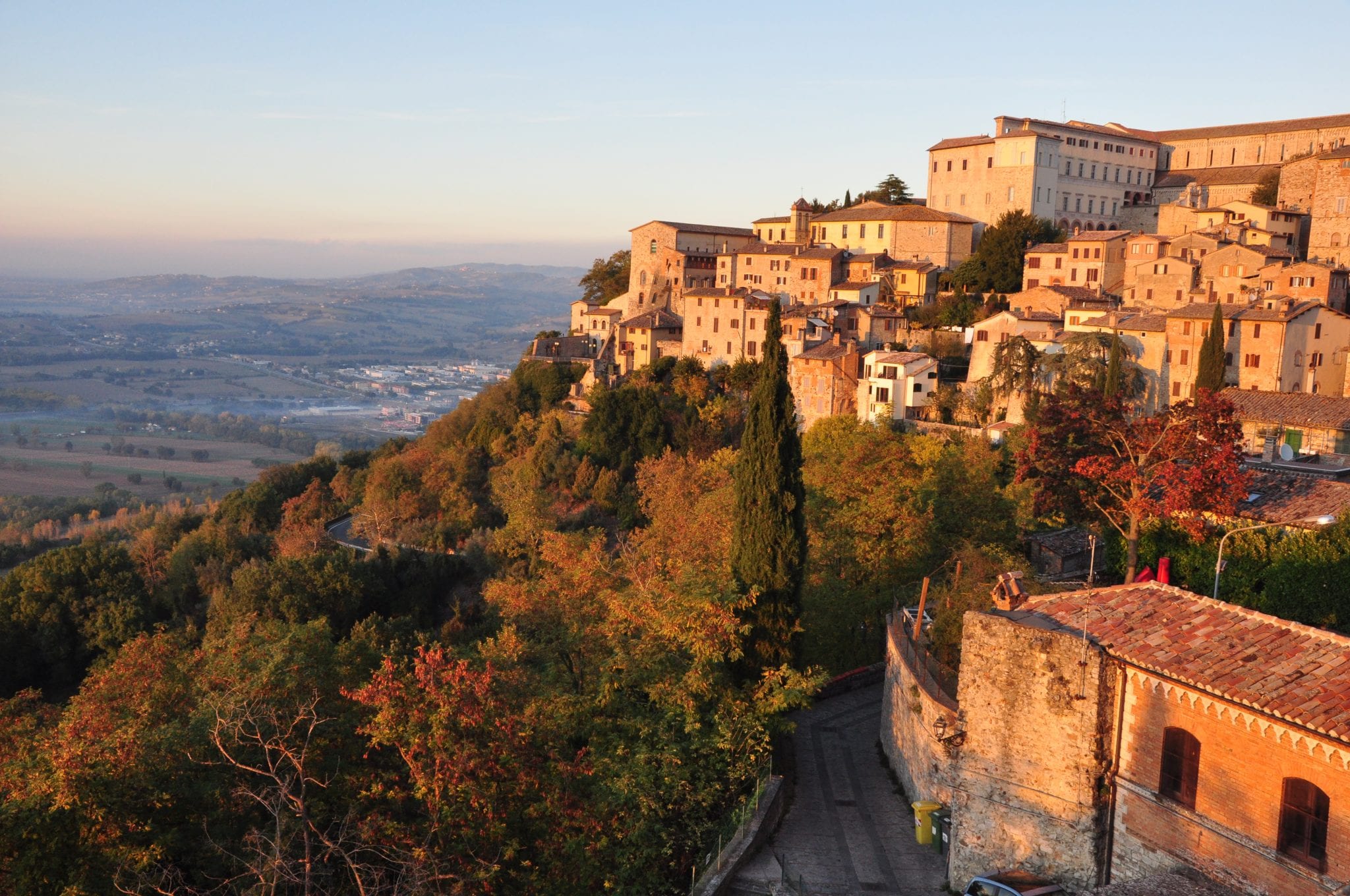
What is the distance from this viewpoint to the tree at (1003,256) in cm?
6028

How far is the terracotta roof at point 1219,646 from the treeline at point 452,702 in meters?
4.52

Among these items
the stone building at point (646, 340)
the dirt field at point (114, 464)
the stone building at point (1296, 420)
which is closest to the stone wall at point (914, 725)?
the stone building at point (1296, 420)

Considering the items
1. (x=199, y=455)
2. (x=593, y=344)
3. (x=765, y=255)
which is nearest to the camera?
(x=765, y=255)

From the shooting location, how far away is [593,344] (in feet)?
234

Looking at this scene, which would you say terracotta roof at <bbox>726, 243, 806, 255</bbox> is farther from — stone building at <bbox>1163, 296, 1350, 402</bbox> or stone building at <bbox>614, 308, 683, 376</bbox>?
stone building at <bbox>1163, 296, 1350, 402</bbox>

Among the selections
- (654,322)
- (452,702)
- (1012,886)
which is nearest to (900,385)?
(654,322)

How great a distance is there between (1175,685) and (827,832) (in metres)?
6.69

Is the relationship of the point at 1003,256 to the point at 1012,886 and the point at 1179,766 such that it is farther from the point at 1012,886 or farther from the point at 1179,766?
the point at 1012,886

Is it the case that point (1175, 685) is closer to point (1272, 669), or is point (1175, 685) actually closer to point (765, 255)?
point (1272, 669)

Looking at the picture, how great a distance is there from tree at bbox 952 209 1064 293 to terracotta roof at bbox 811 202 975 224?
12.6 ft

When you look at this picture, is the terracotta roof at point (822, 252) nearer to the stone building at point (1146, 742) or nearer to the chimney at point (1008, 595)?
the chimney at point (1008, 595)

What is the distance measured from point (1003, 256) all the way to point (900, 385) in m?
15.0

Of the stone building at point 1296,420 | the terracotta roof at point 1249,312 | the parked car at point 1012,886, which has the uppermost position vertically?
the terracotta roof at point 1249,312

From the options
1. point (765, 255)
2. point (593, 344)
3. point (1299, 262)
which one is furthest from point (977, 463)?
point (593, 344)
